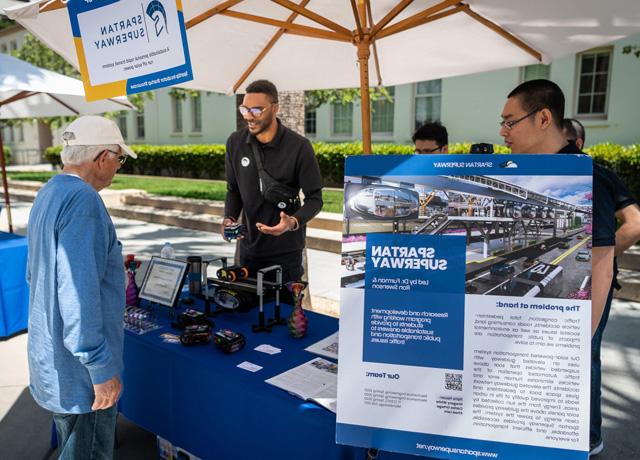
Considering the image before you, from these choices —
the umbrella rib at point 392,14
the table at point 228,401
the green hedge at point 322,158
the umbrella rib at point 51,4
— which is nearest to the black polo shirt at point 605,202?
the table at point 228,401

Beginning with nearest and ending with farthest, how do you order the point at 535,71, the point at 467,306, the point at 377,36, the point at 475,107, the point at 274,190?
the point at 467,306, the point at 377,36, the point at 274,190, the point at 535,71, the point at 475,107

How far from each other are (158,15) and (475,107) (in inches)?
529

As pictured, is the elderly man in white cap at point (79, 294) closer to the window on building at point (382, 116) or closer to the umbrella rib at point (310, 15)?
the umbrella rib at point (310, 15)

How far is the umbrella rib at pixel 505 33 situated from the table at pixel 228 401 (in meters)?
2.11

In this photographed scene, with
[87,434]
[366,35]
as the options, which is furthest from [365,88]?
[87,434]

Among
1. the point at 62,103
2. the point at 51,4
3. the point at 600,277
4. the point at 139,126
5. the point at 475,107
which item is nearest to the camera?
the point at 600,277

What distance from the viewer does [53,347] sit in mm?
1834

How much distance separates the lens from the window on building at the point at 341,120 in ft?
57.5

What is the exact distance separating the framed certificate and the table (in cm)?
13

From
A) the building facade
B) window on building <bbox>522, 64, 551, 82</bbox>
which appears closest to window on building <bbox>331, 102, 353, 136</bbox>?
the building facade

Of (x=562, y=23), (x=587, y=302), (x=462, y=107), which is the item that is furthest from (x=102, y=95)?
(x=462, y=107)

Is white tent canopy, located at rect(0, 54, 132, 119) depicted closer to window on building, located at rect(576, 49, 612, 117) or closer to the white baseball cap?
the white baseball cap

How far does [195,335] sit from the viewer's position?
2396mm

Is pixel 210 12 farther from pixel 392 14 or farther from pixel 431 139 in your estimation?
pixel 431 139
